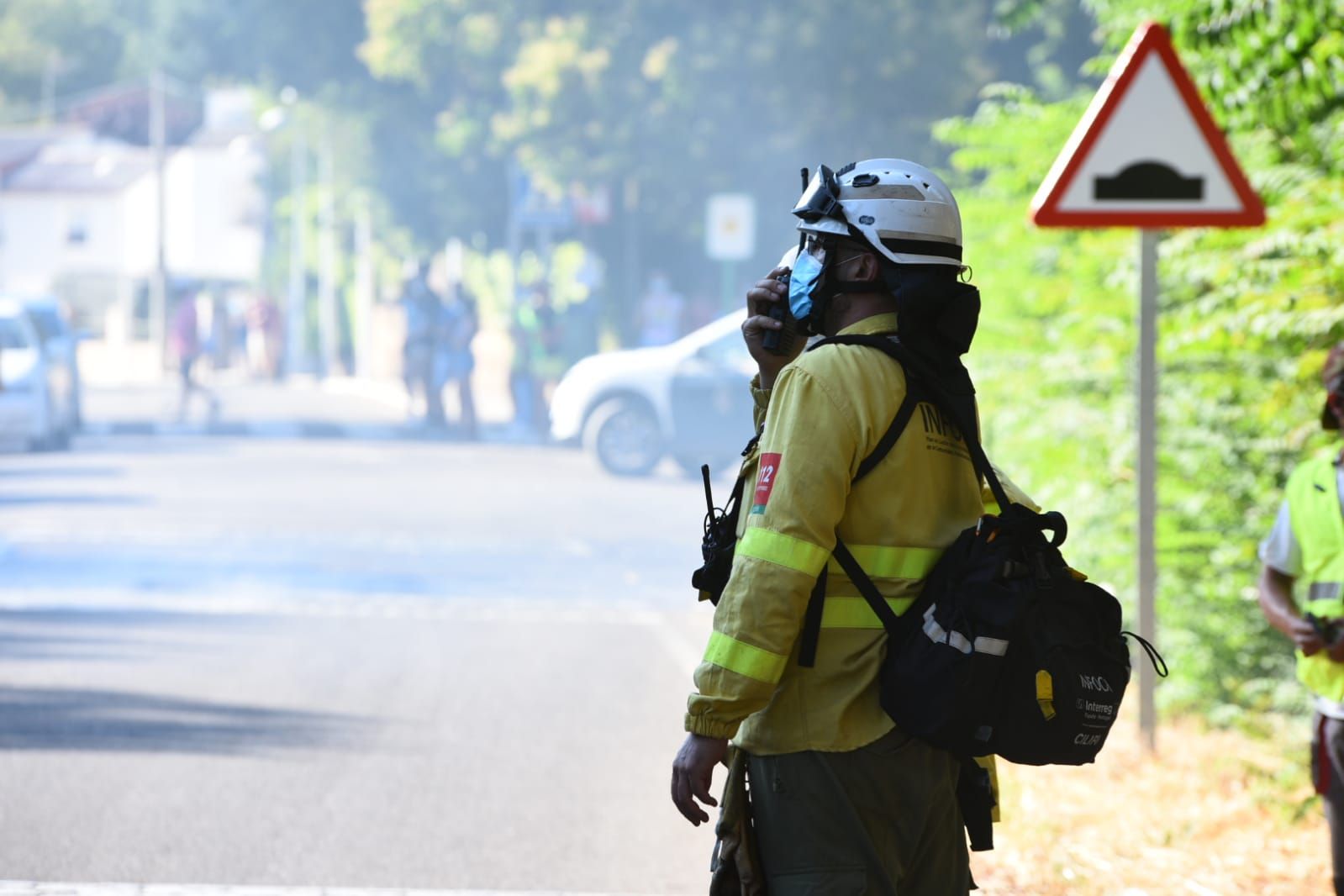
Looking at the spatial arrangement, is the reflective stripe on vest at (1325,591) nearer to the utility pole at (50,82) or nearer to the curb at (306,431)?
the curb at (306,431)

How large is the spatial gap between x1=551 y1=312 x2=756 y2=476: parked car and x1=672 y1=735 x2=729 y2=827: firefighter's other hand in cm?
1821

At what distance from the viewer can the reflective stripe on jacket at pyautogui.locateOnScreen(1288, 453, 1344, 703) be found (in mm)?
4898

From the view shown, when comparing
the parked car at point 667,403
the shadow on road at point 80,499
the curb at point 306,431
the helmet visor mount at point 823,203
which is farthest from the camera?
the curb at point 306,431

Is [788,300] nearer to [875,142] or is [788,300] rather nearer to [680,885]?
[680,885]

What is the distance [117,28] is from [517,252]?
1139 centimetres

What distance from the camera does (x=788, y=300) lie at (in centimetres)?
375

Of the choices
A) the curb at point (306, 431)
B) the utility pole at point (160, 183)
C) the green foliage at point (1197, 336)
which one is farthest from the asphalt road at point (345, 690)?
the utility pole at point (160, 183)

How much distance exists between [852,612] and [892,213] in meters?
0.69

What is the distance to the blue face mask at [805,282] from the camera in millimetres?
3643

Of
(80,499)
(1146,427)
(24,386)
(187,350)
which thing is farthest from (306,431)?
(1146,427)

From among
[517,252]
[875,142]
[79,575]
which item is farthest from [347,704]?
[517,252]

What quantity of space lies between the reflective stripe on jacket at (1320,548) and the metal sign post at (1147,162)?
87.6 inches

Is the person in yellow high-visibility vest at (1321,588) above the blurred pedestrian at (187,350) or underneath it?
above

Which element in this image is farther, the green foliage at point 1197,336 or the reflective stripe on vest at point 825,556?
the green foliage at point 1197,336
